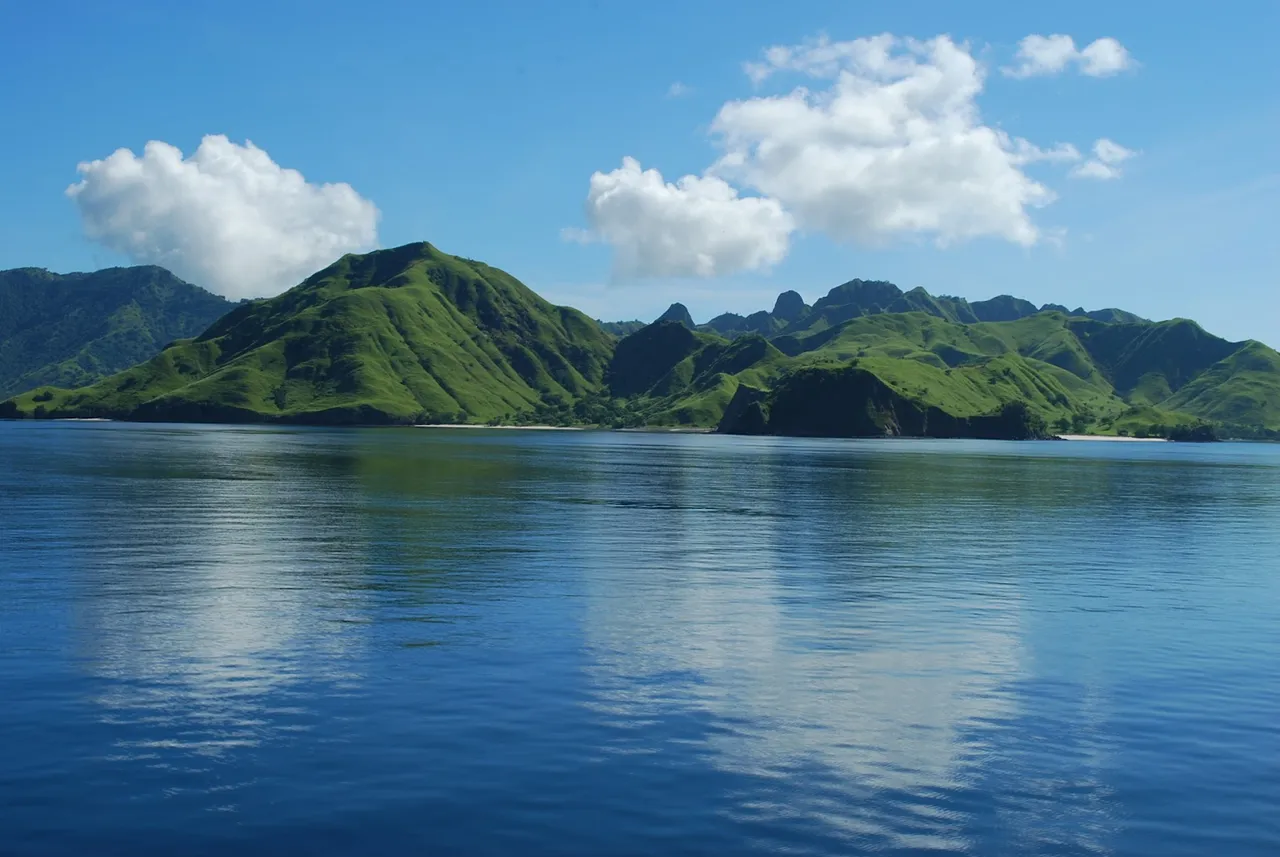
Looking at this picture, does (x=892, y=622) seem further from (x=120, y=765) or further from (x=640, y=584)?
(x=120, y=765)

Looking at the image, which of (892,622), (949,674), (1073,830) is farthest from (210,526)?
(1073,830)

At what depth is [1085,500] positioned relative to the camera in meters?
134

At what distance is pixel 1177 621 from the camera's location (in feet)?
165

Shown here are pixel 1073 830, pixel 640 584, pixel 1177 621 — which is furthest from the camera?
pixel 640 584

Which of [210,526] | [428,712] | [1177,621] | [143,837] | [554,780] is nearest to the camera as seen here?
[143,837]

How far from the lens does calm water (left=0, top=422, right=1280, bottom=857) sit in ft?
75.9

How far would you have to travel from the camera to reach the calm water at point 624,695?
2314cm

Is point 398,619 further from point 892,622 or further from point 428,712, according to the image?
point 892,622

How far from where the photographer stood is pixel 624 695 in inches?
1332

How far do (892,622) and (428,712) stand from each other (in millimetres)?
24864

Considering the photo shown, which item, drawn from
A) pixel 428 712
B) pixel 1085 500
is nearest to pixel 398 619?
pixel 428 712

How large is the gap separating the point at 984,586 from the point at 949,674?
23873 mm

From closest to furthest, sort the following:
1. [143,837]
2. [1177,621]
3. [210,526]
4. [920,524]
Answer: [143,837]
[1177,621]
[210,526]
[920,524]

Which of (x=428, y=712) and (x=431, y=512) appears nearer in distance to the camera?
(x=428, y=712)
